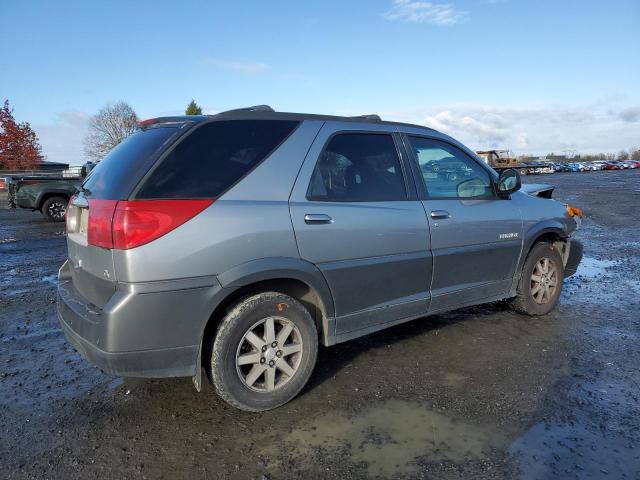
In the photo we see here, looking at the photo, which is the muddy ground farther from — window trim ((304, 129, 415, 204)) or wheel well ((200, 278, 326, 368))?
window trim ((304, 129, 415, 204))

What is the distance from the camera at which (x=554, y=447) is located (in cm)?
265

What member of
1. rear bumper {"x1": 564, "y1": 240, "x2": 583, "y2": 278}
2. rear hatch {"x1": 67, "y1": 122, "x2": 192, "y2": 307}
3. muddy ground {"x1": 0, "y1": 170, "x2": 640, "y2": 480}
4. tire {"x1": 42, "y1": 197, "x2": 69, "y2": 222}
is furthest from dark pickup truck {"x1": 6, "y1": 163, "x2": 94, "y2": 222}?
rear bumper {"x1": 564, "y1": 240, "x2": 583, "y2": 278}

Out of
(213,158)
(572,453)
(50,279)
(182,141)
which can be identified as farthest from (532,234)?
(50,279)

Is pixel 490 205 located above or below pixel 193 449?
above

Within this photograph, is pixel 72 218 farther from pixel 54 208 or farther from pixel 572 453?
pixel 54 208

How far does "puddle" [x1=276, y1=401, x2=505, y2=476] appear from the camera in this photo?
2.57 meters

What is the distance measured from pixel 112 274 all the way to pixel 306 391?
5.01ft

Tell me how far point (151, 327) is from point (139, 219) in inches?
23.7

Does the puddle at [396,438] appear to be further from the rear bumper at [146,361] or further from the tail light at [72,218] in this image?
the tail light at [72,218]

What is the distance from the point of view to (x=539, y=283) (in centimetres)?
482

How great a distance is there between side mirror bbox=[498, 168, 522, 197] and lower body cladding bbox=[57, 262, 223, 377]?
9.39 ft

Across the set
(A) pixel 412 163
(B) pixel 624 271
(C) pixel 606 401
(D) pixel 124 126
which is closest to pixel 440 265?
(A) pixel 412 163

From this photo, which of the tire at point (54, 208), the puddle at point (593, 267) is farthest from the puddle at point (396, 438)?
the tire at point (54, 208)

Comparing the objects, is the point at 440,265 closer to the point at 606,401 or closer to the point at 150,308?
the point at 606,401
